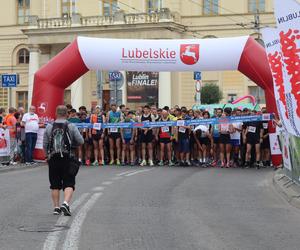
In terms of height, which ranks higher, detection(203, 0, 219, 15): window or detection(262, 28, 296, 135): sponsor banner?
detection(203, 0, 219, 15): window

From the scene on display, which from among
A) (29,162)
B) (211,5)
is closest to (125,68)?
(29,162)

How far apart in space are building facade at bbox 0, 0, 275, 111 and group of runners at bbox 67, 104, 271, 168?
2622 cm

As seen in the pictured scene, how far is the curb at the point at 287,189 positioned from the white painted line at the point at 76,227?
141 inches

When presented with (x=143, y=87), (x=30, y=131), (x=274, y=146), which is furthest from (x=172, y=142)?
(x=143, y=87)

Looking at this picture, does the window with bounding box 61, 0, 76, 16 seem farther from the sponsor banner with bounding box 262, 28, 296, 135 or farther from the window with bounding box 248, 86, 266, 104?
the sponsor banner with bounding box 262, 28, 296, 135

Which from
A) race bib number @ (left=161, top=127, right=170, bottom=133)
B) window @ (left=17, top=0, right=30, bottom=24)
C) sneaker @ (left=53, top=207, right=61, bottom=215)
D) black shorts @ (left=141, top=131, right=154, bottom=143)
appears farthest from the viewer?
window @ (left=17, top=0, right=30, bottom=24)

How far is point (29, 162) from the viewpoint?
21391 mm

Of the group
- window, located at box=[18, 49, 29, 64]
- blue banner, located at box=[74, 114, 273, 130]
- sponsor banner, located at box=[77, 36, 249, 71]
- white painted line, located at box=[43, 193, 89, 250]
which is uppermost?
window, located at box=[18, 49, 29, 64]

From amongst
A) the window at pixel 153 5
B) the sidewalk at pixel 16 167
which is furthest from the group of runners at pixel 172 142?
the window at pixel 153 5

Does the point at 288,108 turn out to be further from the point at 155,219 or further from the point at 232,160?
the point at 232,160

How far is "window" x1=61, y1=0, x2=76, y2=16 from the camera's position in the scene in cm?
5491

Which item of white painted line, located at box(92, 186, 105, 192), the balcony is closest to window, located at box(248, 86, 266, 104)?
the balcony

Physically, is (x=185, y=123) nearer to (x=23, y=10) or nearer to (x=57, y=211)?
(x=57, y=211)

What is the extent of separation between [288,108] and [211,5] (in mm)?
40727
